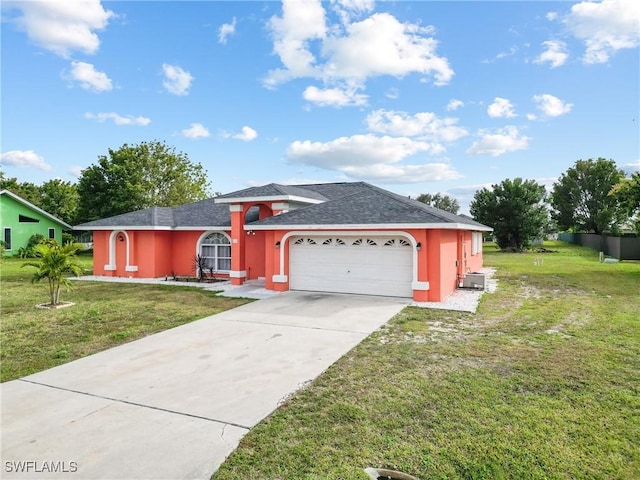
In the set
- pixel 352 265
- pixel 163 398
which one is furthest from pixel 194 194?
pixel 163 398

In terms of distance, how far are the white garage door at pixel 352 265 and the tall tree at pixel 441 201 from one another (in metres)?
54.3

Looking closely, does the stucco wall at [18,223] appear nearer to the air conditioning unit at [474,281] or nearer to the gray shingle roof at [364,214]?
the gray shingle roof at [364,214]

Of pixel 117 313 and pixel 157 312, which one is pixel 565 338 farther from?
pixel 117 313

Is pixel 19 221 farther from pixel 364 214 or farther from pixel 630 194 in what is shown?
pixel 630 194

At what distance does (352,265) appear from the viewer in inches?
534

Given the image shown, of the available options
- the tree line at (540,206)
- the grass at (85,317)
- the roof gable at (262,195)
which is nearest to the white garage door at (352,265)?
the roof gable at (262,195)

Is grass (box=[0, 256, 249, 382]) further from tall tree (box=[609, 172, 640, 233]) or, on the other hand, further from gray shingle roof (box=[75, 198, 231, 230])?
tall tree (box=[609, 172, 640, 233])

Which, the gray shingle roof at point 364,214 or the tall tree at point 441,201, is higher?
the tall tree at point 441,201

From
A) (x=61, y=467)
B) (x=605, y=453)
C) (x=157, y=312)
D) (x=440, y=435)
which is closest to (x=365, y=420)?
(x=440, y=435)

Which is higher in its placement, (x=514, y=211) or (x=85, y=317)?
(x=514, y=211)

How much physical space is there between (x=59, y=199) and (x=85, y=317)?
4598 centimetres

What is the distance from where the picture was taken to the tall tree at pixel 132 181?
36406 mm

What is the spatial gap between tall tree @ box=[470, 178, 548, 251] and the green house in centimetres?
3933

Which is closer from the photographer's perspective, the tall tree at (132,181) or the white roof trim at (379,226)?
the white roof trim at (379,226)
